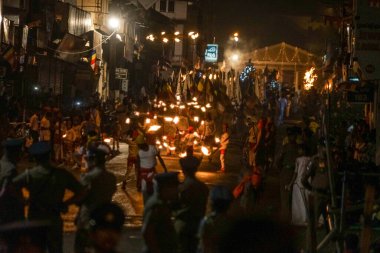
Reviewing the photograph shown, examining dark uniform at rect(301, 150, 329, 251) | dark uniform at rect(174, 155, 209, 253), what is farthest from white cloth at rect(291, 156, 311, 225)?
dark uniform at rect(174, 155, 209, 253)

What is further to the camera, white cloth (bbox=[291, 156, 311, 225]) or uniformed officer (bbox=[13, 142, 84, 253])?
white cloth (bbox=[291, 156, 311, 225])

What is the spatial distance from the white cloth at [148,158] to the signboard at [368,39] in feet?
15.5

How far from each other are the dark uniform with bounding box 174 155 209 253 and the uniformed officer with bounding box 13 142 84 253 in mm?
1201

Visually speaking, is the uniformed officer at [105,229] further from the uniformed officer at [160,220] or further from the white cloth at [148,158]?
the white cloth at [148,158]

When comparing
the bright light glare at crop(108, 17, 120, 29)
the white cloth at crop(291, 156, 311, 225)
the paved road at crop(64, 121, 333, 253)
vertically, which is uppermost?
the bright light glare at crop(108, 17, 120, 29)

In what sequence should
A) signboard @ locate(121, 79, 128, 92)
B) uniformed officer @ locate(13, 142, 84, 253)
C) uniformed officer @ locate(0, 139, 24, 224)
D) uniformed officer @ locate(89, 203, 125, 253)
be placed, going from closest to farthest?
uniformed officer @ locate(89, 203, 125, 253) → uniformed officer @ locate(13, 142, 84, 253) → uniformed officer @ locate(0, 139, 24, 224) → signboard @ locate(121, 79, 128, 92)

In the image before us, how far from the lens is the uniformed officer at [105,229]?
4.69m

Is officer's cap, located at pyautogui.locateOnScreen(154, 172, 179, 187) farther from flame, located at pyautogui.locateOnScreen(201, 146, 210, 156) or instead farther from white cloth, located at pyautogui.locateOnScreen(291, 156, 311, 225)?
flame, located at pyautogui.locateOnScreen(201, 146, 210, 156)

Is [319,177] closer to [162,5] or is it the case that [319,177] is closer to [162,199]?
[162,199]

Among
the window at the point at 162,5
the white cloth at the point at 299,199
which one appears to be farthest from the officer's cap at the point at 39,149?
Result: the window at the point at 162,5

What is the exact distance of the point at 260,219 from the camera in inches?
173

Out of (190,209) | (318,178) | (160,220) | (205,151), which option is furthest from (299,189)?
(205,151)

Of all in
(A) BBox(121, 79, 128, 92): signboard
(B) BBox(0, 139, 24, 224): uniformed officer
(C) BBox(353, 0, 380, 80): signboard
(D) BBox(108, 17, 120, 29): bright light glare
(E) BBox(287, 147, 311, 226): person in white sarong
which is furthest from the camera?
(A) BBox(121, 79, 128, 92): signboard

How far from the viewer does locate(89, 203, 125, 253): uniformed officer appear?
15.4 feet
